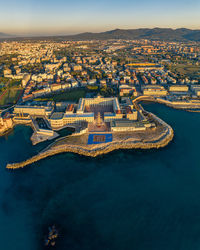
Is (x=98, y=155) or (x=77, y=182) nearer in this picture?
(x=77, y=182)

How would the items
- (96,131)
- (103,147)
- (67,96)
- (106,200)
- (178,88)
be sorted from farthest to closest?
(178,88)
(67,96)
(96,131)
(103,147)
(106,200)

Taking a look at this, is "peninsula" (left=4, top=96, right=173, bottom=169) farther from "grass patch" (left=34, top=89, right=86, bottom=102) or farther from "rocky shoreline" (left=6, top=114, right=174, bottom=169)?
"grass patch" (left=34, top=89, right=86, bottom=102)

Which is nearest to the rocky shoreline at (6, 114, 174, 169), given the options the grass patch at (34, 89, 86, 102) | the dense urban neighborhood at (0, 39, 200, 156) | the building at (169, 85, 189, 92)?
the dense urban neighborhood at (0, 39, 200, 156)

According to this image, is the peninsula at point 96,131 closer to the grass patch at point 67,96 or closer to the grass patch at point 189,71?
the grass patch at point 67,96

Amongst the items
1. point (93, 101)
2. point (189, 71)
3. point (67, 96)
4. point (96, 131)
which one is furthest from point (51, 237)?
point (189, 71)

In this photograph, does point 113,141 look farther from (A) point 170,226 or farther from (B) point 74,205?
(A) point 170,226

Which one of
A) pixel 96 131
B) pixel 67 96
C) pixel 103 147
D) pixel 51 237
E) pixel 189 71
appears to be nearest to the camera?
pixel 51 237

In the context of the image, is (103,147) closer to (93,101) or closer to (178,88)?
(93,101)

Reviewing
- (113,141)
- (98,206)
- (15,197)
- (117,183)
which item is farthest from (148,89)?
(15,197)
